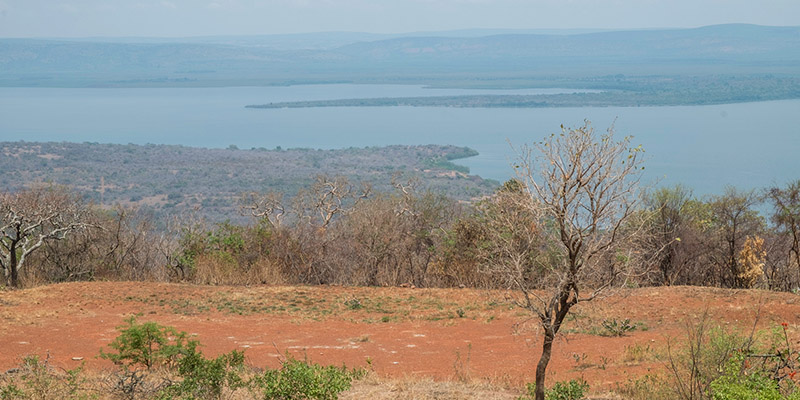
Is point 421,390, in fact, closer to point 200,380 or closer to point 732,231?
point 200,380

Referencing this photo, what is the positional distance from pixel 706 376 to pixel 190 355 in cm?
564

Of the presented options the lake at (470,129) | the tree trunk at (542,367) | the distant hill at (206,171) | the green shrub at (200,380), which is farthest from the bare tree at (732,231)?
the lake at (470,129)

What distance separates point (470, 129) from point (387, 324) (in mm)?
115968

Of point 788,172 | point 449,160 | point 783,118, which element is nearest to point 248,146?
point 449,160

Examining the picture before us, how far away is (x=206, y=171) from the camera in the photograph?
263ft

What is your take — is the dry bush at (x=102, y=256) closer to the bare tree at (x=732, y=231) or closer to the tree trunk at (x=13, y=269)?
the tree trunk at (x=13, y=269)

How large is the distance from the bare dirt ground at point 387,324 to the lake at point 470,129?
59.1 meters

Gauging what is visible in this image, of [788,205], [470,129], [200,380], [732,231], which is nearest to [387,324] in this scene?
[200,380]

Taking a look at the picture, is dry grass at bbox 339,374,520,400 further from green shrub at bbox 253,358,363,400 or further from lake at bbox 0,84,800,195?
lake at bbox 0,84,800,195

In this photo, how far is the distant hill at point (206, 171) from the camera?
214 ft

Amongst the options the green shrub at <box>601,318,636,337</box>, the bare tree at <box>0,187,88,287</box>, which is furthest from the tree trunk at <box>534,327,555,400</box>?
the bare tree at <box>0,187,88,287</box>

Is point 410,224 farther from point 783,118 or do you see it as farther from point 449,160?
point 783,118

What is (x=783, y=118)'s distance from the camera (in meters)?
128

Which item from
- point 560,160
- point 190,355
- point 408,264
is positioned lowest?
point 408,264
